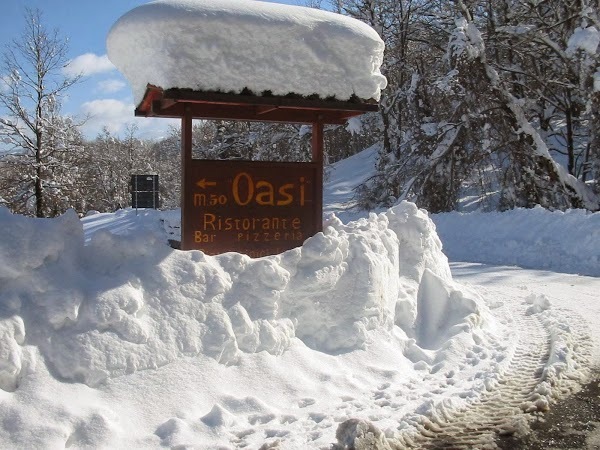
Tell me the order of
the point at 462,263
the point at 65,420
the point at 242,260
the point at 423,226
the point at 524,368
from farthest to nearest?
1. the point at 462,263
2. the point at 423,226
3. the point at 524,368
4. the point at 242,260
5. the point at 65,420

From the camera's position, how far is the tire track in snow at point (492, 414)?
165 inches

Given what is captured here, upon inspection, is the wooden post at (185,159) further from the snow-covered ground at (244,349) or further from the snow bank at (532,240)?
the snow bank at (532,240)

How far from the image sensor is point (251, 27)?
5410 millimetres

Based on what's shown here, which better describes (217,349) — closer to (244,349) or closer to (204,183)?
(244,349)

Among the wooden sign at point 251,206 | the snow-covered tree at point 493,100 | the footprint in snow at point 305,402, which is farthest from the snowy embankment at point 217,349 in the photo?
the snow-covered tree at point 493,100

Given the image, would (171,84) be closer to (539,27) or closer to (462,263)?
(462,263)

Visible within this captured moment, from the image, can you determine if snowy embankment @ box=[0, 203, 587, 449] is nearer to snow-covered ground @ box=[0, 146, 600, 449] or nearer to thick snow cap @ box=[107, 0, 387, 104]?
snow-covered ground @ box=[0, 146, 600, 449]

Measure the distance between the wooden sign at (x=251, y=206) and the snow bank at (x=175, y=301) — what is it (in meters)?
0.46

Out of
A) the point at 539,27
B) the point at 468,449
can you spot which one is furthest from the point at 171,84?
the point at 539,27

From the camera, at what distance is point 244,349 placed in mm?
5039

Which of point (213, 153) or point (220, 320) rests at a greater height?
point (213, 153)

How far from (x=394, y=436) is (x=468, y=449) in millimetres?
487

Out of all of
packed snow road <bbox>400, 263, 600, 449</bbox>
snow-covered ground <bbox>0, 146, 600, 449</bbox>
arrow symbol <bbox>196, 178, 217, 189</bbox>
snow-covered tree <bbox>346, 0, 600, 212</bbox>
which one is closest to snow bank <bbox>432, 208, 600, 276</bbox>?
packed snow road <bbox>400, 263, 600, 449</bbox>

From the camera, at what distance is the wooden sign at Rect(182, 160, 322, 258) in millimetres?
5918
